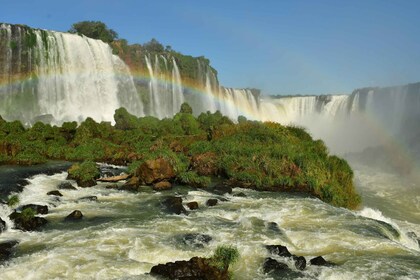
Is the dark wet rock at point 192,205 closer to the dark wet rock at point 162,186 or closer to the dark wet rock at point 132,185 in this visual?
the dark wet rock at point 162,186

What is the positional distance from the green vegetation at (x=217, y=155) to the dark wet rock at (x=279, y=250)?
9437 millimetres

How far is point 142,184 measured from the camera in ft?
66.3

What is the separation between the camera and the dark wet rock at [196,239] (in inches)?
456

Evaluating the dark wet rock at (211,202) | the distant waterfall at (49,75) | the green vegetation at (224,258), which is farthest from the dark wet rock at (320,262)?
the distant waterfall at (49,75)

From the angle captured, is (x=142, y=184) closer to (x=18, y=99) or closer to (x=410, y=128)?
(x=18, y=99)

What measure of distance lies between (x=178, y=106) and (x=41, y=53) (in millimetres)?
23378

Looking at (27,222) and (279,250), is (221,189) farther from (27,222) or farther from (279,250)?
(27,222)

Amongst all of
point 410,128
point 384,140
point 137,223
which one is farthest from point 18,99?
point 410,128

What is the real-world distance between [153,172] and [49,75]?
109 ft

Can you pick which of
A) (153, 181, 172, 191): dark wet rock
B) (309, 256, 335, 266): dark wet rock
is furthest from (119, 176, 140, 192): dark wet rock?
(309, 256, 335, 266): dark wet rock

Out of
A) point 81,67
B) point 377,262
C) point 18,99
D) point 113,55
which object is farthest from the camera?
point 113,55

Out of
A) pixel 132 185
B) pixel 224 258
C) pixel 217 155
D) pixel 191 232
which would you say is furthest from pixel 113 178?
pixel 224 258

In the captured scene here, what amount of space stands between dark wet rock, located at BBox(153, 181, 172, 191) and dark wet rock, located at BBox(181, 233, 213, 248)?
7.10 meters

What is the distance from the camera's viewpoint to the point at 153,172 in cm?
2020
